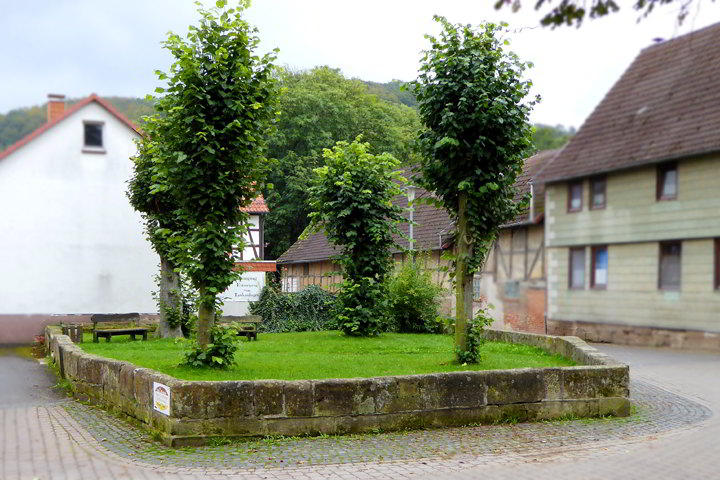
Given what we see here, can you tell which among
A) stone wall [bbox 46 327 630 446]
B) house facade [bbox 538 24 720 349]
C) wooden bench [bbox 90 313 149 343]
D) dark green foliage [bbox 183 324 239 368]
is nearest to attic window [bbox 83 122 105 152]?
house facade [bbox 538 24 720 349]

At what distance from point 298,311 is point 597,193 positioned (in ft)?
57.5

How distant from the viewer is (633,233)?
8.41 meters

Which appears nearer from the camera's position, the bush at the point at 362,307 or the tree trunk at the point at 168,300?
the bush at the point at 362,307

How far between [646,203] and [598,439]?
288 cm

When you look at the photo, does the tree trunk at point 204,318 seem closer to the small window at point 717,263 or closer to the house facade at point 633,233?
the house facade at point 633,233

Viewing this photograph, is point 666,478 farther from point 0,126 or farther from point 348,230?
point 348,230

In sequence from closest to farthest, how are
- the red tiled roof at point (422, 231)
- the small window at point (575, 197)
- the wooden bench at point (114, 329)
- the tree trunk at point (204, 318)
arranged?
the small window at point (575, 197) < the tree trunk at point (204, 318) < the red tiled roof at point (422, 231) < the wooden bench at point (114, 329)

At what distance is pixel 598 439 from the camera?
8594 millimetres

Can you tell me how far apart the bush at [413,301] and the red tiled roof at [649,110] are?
1229 centimetres

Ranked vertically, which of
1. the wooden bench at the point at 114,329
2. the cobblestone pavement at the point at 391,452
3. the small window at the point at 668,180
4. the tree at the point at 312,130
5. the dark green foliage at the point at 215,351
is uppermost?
the tree at the point at 312,130

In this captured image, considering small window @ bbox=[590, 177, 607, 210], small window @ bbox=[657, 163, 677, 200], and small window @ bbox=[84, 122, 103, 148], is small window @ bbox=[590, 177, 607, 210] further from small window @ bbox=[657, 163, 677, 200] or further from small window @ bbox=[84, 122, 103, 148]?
small window @ bbox=[84, 122, 103, 148]

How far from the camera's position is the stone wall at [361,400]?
326 inches

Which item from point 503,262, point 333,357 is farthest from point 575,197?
point 503,262

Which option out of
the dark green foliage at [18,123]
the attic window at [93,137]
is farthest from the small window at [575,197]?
the dark green foliage at [18,123]
